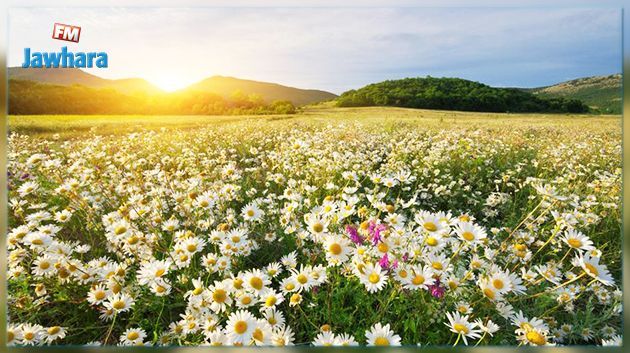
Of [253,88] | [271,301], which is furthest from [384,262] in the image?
[253,88]

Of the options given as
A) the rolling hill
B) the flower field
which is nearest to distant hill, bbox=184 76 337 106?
the rolling hill

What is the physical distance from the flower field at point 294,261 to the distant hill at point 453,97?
885mm

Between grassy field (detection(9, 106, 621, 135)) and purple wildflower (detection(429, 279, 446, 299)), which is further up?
grassy field (detection(9, 106, 621, 135))

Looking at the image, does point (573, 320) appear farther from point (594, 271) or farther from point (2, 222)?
point (2, 222)

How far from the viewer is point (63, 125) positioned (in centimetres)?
461

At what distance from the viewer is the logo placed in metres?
2.52

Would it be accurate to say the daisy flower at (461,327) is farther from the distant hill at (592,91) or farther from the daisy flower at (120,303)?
the distant hill at (592,91)

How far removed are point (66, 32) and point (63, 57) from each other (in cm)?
18

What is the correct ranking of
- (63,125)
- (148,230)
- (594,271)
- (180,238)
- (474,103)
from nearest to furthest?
(594,271) < (180,238) < (148,230) < (63,125) < (474,103)

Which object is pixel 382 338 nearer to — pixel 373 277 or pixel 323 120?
pixel 373 277

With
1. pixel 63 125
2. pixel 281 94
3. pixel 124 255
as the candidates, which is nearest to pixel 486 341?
pixel 124 255

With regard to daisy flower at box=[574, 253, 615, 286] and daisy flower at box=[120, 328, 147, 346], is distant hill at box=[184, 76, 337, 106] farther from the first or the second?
daisy flower at box=[574, 253, 615, 286]

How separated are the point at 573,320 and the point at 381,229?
4.91ft

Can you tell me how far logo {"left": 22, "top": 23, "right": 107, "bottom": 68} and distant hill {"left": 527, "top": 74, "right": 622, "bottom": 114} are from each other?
3.91 m
